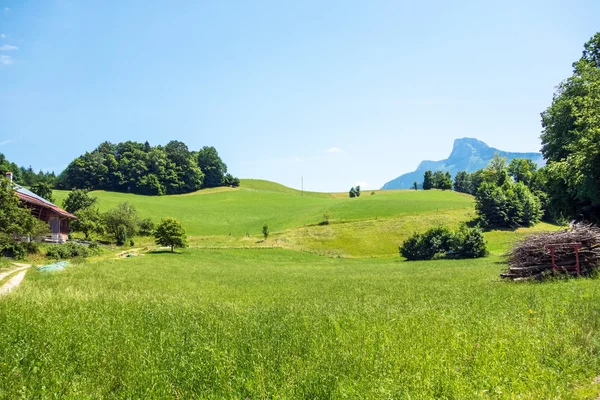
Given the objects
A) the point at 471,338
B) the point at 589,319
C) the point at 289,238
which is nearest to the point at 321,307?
the point at 471,338

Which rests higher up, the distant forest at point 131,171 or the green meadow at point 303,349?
the distant forest at point 131,171

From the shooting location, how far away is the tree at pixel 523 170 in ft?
347

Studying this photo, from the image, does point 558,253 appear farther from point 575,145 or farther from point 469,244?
point 469,244

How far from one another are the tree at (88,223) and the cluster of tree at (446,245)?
50.5 m

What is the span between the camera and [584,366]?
671 cm

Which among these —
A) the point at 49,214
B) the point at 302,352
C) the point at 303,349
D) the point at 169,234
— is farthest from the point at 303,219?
the point at 302,352

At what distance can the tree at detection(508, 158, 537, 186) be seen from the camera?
105762 millimetres

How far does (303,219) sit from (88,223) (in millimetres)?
48354

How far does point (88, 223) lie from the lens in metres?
60.7

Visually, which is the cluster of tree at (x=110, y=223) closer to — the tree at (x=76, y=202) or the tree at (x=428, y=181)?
the tree at (x=76, y=202)

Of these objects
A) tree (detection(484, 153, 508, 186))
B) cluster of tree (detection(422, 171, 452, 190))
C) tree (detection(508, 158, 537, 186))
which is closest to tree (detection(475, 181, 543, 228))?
tree (detection(484, 153, 508, 186))

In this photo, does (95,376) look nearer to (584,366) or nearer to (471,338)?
(471,338)

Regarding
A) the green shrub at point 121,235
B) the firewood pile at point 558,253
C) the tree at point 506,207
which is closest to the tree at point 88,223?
the green shrub at point 121,235

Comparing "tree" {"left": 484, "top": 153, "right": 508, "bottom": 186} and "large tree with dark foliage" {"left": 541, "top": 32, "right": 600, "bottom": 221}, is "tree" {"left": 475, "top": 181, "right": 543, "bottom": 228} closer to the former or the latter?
"tree" {"left": 484, "top": 153, "right": 508, "bottom": 186}
